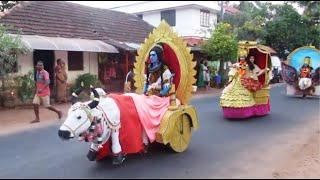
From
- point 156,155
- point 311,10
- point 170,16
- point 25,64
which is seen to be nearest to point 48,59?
point 25,64

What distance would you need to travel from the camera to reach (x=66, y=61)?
18.0 meters

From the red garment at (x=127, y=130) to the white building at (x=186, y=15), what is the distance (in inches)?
878

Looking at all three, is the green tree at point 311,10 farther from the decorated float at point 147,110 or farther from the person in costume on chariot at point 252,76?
the decorated float at point 147,110

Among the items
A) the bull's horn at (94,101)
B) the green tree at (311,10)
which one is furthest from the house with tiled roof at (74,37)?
the green tree at (311,10)

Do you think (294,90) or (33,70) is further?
(294,90)

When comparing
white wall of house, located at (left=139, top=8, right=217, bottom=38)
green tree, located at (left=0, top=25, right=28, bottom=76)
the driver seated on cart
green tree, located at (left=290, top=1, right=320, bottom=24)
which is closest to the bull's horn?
the driver seated on cart

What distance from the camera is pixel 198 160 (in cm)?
683

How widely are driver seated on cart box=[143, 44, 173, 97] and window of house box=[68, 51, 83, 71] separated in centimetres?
1159

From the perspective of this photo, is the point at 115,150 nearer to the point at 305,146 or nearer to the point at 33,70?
the point at 305,146

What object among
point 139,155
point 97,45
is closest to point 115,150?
point 139,155

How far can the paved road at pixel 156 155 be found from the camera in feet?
19.7

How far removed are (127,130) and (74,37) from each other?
12550mm

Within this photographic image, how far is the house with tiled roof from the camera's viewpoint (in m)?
16.3

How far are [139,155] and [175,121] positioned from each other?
32.2 inches
